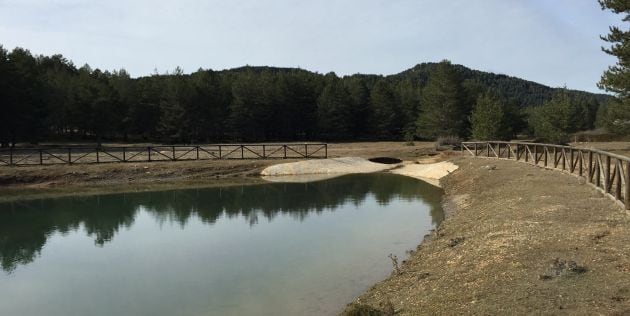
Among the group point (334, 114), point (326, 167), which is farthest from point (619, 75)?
point (334, 114)

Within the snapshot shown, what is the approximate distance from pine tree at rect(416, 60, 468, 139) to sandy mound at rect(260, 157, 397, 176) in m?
18.6

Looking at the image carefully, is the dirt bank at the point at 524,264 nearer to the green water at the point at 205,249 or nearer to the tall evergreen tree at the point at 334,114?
the green water at the point at 205,249

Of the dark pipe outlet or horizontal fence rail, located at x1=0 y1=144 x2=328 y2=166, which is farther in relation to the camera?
the dark pipe outlet

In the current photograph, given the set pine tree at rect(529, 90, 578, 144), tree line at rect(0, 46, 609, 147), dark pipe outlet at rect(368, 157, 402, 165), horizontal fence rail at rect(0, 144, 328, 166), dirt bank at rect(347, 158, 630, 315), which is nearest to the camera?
dirt bank at rect(347, 158, 630, 315)

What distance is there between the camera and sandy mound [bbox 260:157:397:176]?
126 ft

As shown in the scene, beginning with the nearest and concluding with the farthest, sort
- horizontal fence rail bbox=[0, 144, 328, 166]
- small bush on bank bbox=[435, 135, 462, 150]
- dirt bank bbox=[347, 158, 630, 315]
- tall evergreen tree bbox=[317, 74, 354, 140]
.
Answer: dirt bank bbox=[347, 158, 630, 315]
horizontal fence rail bbox=[0, 144, 328, 166]
small bush on bank bbox=[435, 135, 462, 150]
tall evergreen tree bbox=[317, 74, 354, 140]

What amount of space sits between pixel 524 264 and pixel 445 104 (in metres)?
50.7

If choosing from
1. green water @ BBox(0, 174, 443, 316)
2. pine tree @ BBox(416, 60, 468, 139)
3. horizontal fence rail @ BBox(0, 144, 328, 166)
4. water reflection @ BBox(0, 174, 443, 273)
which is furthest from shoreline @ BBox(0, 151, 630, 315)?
pine tree @ BBox(416, 60, 468, 139)

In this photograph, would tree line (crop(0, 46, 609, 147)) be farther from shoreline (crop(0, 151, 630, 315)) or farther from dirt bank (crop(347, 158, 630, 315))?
dirt bank (crop(347, 158, 630, 315))

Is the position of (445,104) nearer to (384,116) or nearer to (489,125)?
(489,125)

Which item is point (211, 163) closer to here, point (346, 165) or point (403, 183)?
point (346, 165)

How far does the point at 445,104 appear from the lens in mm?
57562

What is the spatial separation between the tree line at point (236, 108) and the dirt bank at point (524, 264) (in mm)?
34042

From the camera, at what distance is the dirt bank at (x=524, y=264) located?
712 cm
